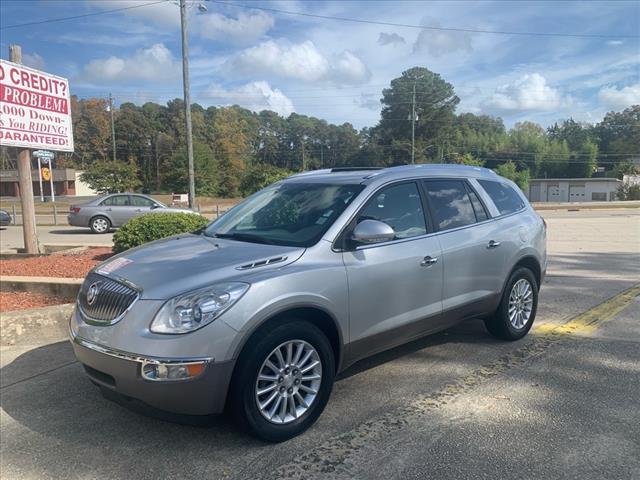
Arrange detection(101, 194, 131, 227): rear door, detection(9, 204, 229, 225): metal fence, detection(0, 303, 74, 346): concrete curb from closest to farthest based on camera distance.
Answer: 1. detection(0, 303, 74, 346): concrete curb
2. detection(101, 194, 131, 227): rear door
3. detection(9, 204, 229, 225): metal fence

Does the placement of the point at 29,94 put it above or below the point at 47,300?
above

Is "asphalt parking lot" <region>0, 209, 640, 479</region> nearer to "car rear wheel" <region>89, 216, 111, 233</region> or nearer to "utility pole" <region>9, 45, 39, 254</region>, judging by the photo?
"utility pole" <region>9, 45, 39, 254</region>

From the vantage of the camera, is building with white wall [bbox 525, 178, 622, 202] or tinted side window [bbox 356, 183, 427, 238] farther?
building with white wall [bbox 525, 178, 622, 202]

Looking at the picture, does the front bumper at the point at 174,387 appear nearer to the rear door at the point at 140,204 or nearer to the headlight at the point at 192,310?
the headlight at the point at 192,310

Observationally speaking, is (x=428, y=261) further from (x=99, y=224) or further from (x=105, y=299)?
(x=99, y=224)

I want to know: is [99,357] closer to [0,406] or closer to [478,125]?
[0,406]

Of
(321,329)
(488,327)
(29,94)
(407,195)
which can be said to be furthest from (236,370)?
(29,94)

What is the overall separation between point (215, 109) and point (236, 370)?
114 m

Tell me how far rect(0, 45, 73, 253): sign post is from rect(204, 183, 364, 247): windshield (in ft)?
19.2

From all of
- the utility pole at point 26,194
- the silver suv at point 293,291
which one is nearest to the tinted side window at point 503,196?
the silver suv at point 293,291

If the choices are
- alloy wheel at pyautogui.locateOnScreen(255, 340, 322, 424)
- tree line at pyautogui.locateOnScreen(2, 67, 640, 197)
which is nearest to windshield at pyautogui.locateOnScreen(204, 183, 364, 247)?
alloy wheel at pyautogui.locateOnScreen(255, 340, 322, 424)

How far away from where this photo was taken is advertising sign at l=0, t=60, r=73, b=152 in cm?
844

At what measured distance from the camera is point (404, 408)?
3.83 metres

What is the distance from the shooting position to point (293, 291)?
332cm
